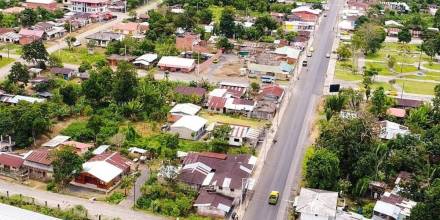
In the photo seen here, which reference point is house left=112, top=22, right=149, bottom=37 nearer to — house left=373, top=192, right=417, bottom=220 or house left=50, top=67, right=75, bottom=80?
house left=50, top=67, right=75, bottom=80

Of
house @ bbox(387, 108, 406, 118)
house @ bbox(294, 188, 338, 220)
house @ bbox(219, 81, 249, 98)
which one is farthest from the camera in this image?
Result: house @ bbox(219, 81, 249, 98)

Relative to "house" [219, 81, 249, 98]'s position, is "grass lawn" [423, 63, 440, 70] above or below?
above

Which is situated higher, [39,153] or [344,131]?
[344,131]

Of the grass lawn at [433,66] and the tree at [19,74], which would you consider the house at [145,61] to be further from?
the grass lawn at [433,66]

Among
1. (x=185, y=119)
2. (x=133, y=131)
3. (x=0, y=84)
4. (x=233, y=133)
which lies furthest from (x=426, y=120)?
(x=0, y=84)

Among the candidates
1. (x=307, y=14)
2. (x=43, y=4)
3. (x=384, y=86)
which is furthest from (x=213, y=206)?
(x=43, y=4)

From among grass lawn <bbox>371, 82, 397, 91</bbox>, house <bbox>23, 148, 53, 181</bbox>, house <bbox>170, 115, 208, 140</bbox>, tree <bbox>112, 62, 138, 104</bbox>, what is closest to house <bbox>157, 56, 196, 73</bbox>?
tree <bbox>112, 62, 138, 104</bbox>

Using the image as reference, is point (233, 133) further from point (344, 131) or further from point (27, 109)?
point (27, 109)

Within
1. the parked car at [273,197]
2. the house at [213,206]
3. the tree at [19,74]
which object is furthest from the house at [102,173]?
the tree at [19,74]
